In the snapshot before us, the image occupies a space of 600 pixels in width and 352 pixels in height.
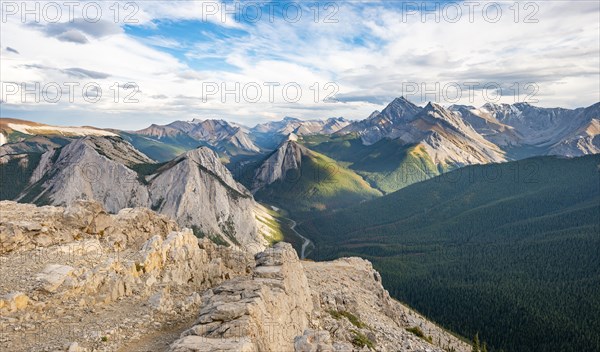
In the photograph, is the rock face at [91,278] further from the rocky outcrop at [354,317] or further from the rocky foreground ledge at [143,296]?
the rocky outcrop at [354,317]

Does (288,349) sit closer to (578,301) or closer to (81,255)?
(81,255)

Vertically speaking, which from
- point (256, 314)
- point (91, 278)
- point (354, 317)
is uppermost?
point (91, 278)

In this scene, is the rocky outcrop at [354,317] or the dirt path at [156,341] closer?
the dirt path at [156,341]

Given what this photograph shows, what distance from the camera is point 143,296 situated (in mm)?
44812

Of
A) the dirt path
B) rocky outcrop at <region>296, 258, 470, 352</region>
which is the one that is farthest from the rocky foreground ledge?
rocky outcrop at <region>296, 258, 470, 352</region>

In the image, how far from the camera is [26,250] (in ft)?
151

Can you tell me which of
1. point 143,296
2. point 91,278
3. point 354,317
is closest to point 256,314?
point 143,296

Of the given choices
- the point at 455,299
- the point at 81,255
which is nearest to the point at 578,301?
the point at 455,299

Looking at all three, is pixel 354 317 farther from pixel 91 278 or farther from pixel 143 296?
pixel 91 278

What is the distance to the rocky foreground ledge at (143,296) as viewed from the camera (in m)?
33.6

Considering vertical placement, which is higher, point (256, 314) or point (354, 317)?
point (256, 314)

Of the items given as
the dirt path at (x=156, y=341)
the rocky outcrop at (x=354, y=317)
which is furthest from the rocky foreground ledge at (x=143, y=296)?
the rocky outcrop at (x=354, y=317)

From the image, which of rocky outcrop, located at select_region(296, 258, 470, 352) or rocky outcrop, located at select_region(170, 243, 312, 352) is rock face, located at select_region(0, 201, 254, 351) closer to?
rocky outcrop, located at select_region(170, 243, 312, 352)

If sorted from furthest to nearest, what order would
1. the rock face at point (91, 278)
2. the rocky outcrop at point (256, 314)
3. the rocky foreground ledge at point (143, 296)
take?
1. the rock face at point (91, 278)
2. the rocky foreground ledge at point (143, 296)
3. the rocky outcrop at point (256, 314)
